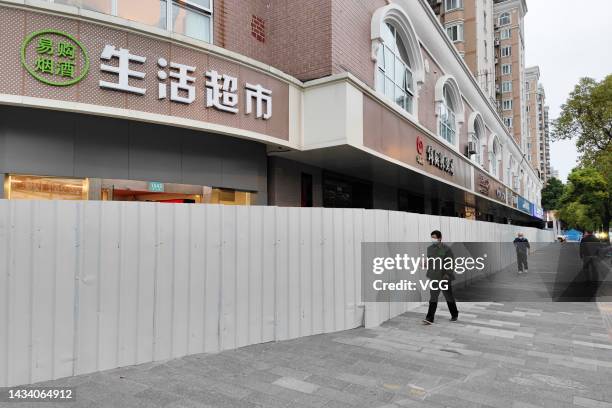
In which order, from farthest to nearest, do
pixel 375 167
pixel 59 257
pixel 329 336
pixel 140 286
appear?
pixel 375 167 → pixel 329 336 → pixel 140 286 → pixel 59 257

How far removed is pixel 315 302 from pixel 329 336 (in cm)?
56

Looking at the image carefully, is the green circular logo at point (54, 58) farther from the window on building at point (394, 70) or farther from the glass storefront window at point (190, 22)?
the window on building at point (394, 70)

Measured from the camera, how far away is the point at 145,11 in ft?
25.9

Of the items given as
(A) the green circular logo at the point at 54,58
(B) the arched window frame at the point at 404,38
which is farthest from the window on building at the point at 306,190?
(A) the green circular logo at the point at 54,58

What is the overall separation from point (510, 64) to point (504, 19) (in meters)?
7.43

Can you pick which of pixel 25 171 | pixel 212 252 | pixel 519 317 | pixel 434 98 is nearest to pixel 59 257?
pixel 212 252

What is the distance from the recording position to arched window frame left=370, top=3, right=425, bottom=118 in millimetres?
11102

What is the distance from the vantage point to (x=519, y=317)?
8.22 meters

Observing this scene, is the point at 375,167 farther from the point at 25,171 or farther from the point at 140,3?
the point at 25,171

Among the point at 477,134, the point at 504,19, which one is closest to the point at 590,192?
the point at 477,134

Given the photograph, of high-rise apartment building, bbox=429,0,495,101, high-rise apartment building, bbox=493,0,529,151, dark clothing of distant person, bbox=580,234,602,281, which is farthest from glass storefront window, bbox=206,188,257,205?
high-rise apartment building, bbox=493,0,529,151

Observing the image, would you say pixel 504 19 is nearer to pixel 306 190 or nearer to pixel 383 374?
pixel 306 190

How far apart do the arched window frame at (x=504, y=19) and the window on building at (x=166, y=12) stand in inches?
2260

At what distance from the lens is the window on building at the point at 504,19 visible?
54.5 metres
